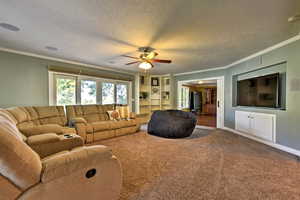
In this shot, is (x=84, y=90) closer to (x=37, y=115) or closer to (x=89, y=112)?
(x=89, y=112)

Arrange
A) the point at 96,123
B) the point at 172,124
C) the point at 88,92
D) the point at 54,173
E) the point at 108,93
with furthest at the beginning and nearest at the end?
1. the point at 108,93
2. the point at 88,92
3. the point at 172,124
4. the point at 96,123
5. the point at 54,173

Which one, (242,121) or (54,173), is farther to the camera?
(242,121)

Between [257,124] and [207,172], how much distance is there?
261 cm

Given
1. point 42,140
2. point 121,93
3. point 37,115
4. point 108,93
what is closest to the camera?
point 42,140

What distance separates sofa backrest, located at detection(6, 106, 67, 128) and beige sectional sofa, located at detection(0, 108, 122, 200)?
6.67 feet

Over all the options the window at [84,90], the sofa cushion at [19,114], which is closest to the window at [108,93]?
the window at [84,90]

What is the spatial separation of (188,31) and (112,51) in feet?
6.58

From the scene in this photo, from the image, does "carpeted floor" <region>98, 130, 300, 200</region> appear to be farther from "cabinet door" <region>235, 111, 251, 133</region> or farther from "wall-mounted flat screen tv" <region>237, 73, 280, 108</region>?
"wall-mounted flat screen tv" <region>237, 73, 280, 108</region>

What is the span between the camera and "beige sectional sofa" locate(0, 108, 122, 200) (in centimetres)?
96

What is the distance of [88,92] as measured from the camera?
5.39 meters

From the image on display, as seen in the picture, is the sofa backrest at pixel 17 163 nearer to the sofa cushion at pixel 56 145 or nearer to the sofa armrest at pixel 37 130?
the sofa cushion at pixel 56 145

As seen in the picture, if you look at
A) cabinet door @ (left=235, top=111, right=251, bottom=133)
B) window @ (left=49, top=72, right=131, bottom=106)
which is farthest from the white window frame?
cabinet door @ (left=235, top=111, right=251, bottom=133)

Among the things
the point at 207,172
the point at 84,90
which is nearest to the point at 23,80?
the point at 84,90

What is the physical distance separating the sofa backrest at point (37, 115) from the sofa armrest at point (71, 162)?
2220 mm
